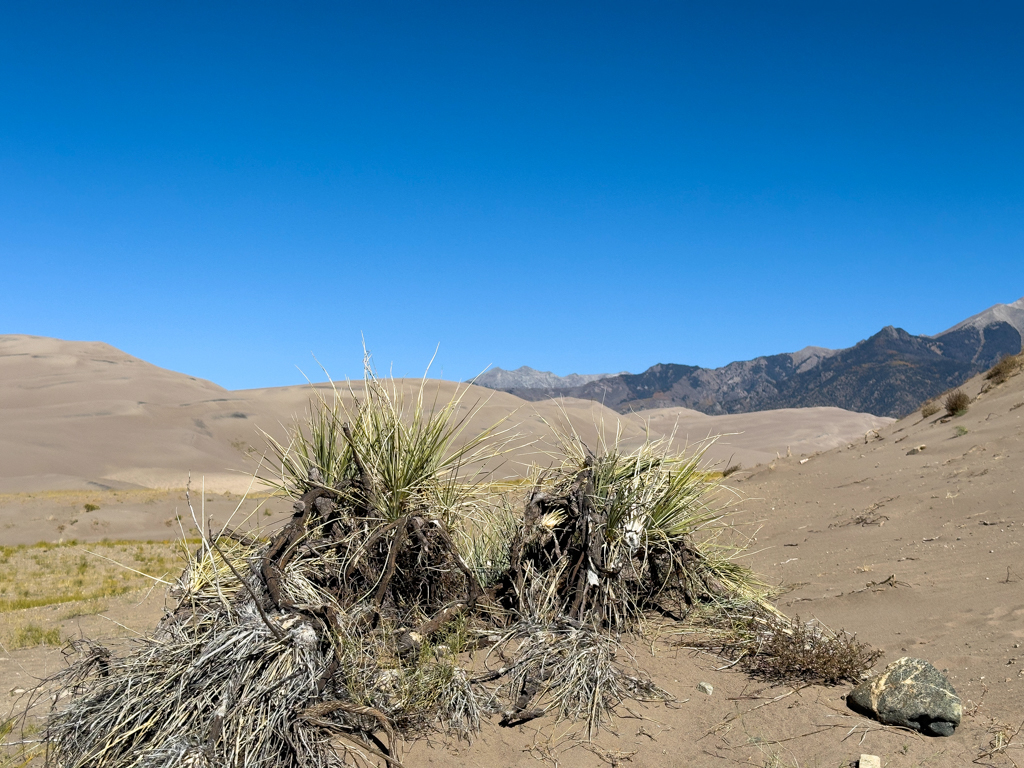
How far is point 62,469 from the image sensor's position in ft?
175

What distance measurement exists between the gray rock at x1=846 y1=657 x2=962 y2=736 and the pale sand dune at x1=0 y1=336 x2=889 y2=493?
90.0 ft

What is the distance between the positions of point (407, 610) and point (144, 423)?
73701 millimetres

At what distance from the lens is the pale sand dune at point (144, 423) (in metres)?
53.3

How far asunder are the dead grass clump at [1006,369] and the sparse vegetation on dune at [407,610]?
576 inches

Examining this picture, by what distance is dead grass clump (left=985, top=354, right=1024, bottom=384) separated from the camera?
693 inches

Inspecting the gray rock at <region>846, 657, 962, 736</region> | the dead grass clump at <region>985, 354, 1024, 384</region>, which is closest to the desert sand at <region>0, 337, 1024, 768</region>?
the gray rock at <region>846, 657, 962, 736</region>

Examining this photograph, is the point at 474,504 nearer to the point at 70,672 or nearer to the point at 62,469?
the point at 70,672

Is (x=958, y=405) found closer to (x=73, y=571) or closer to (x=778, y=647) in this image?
(x=778, y=647)

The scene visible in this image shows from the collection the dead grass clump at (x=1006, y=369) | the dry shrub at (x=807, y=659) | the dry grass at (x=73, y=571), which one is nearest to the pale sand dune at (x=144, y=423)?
the dry grass at (x=73, y=571)

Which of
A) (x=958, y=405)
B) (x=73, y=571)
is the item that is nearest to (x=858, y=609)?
(x=958, y=405)

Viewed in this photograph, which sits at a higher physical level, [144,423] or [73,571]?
[144,423]

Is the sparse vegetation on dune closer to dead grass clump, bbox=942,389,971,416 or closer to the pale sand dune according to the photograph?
dead grass clump, bbox=942,389,971,416

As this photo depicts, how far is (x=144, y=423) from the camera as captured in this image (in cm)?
7012

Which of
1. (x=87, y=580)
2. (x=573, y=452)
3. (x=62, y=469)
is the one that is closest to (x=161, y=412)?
(x=62, y=469)
